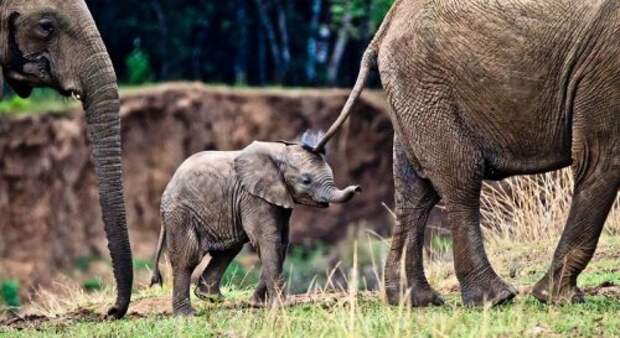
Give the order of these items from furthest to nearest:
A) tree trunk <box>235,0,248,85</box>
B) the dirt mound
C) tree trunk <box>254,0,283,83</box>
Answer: tree trunk <box>235,0,248,85</box> < tree trunk <box>254,0,283,83</box> < the dirt mound

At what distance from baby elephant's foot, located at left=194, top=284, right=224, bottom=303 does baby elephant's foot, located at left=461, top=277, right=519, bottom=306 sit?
205 centimetres

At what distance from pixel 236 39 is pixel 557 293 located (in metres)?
22.4

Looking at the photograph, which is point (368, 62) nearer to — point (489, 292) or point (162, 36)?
point (489, 292)

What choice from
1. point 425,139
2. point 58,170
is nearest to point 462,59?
point 425,139

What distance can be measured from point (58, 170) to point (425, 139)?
16571 mm

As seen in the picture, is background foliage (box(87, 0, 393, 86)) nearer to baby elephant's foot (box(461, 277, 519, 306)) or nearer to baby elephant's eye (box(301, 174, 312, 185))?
baby elephant's eye (box(301, 174, 312, 185))

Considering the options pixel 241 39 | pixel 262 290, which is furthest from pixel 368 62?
pixel 241 39

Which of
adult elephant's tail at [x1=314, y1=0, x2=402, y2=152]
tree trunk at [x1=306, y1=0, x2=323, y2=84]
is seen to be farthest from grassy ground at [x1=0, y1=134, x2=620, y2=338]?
tree trunk at [x1=306, y1=0, x2=323, y2=84]

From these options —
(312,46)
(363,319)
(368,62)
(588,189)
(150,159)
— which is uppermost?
(368,62)

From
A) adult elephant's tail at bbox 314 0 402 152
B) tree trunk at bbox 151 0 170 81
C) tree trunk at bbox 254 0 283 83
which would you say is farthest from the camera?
tree trunk at bbox 254 0 283 83

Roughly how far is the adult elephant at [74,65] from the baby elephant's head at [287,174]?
Answer: 1.29 m

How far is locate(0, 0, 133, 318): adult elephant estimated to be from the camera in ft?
30.2

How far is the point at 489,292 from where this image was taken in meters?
9.34

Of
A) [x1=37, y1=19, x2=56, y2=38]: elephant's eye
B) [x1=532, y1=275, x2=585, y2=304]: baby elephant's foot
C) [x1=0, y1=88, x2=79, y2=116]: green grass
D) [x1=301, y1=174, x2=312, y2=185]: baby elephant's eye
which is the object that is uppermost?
[x1=37, y1=19, x2=56, y2=38]: elephant's eye
